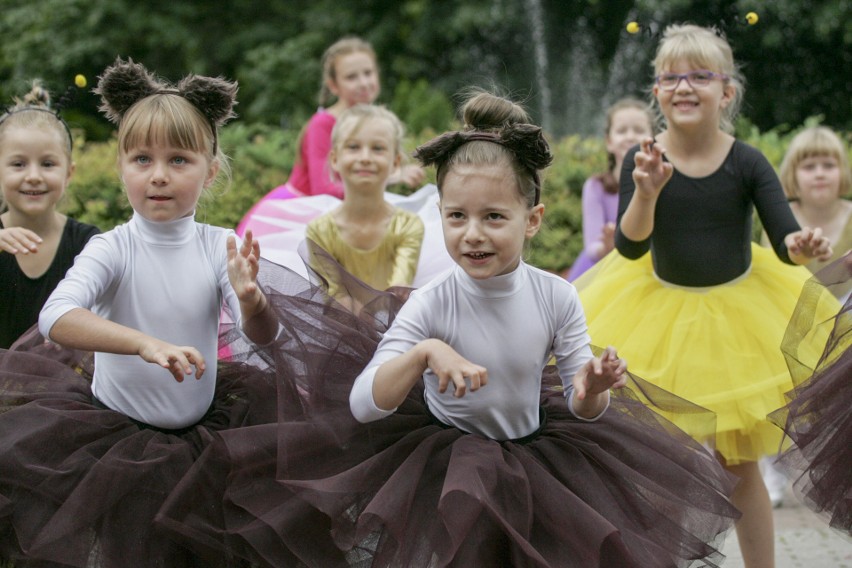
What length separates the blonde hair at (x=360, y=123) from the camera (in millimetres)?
5914

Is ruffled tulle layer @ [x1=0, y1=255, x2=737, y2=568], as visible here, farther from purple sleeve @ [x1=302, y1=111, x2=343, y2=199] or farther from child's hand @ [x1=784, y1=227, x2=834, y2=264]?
purple sleeve @ [x1=302, y1=111, x2=343, y2=199]

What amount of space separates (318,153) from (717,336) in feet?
11.3

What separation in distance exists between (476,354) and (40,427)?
133cm

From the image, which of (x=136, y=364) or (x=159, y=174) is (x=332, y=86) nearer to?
(x=159, y=174)

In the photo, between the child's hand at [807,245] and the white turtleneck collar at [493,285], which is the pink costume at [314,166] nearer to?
the child's hand at [807,245]

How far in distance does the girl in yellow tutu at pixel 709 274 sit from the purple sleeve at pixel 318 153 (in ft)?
8.56

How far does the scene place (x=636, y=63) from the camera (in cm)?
1691

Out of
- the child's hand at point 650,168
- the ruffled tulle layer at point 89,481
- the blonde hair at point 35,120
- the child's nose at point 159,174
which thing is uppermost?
the blonde hair at point 35,120

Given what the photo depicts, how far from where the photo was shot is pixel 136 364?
3.51 m

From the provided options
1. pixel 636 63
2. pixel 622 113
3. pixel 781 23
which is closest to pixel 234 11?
pixel 636 63

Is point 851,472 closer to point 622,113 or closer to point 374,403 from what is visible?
point 374,403

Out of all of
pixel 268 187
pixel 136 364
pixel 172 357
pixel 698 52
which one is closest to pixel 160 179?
pixel 136 364

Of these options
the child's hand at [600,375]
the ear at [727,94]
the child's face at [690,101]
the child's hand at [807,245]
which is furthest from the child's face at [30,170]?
the child's hand at [807,245]

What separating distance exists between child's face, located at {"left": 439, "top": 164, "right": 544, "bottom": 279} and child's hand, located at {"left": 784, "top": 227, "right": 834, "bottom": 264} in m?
1.50
